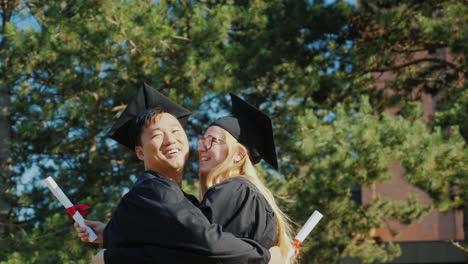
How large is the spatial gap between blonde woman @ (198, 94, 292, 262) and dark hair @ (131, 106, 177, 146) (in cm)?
30

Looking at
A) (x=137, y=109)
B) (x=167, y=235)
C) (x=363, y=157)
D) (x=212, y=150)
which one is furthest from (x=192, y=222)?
(x=363, y=157)

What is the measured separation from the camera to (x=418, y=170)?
7961 millimetres

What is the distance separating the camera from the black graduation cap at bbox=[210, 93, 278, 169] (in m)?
3.76

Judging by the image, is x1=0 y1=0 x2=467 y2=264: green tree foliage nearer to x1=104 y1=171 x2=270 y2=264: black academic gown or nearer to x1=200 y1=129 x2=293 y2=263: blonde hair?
x1=200 y1=129 x2=293 y2=263: blonde hair

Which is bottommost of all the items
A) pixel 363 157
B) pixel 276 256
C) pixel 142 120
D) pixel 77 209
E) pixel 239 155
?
pixel 276 256

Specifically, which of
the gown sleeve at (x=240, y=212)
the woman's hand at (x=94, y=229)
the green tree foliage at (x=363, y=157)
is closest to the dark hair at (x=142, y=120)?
the woman's hand at (x=94, y=229)

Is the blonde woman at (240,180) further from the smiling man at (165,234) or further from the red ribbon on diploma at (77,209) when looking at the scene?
the red ribbon on diploma at (77,209)

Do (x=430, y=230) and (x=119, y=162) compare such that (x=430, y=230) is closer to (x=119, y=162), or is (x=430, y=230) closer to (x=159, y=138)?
(x=119, y=162)

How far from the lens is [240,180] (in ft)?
10.9

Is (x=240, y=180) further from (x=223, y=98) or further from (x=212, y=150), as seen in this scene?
(x=223, y=98)

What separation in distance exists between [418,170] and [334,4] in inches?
162

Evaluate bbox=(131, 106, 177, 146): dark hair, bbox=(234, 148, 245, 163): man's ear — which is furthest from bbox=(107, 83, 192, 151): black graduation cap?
bbox=(234, 148, 245, 163): man's ear

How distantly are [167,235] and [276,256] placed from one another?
1.94 ft

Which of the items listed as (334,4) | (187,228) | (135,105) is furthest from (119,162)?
(187,228)
